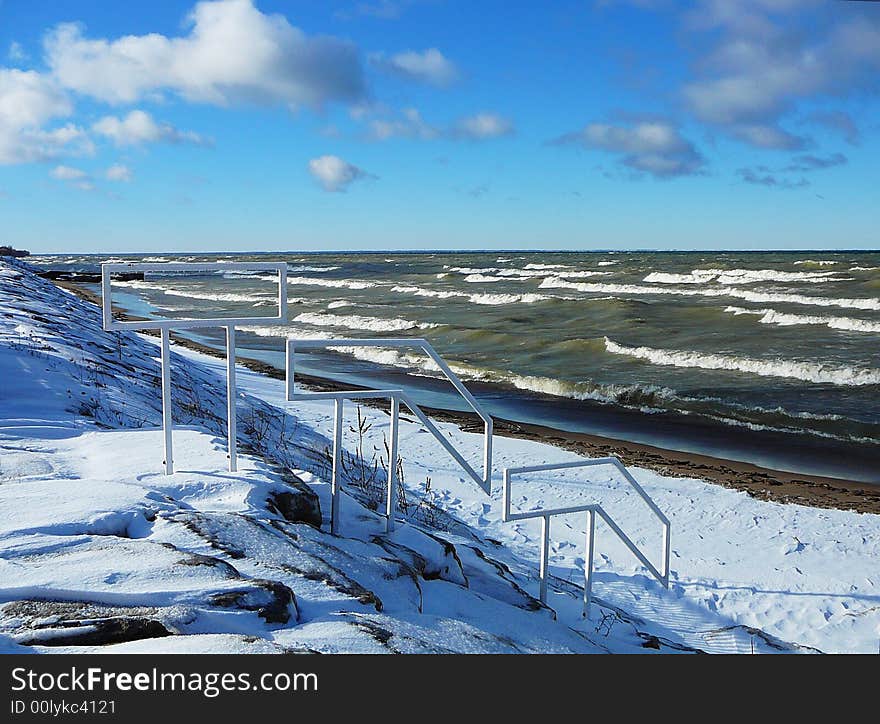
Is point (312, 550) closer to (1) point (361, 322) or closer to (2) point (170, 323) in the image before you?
(2) point (170, 323)

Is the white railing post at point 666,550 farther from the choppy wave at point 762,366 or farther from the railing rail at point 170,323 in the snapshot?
the choppy wave at point 762,366

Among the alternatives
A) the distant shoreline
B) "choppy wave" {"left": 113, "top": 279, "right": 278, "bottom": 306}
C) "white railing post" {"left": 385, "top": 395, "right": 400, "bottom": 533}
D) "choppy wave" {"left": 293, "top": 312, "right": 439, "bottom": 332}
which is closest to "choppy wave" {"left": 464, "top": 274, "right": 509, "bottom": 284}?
"choppy wave" {"left": 113, "top": 279, "right": 278, "bottom": 306}

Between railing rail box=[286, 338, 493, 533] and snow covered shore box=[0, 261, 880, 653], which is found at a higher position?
railing rail box=[286, 338, 493, 533]

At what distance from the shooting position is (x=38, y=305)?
1120 centimetres

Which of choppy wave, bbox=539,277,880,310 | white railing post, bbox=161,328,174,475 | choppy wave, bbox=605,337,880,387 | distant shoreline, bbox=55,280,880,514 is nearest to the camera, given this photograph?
white railing post, bbox=161,328,174,475

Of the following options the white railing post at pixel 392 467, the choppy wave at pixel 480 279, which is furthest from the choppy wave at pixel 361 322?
the choppy wave at pixel 480 279

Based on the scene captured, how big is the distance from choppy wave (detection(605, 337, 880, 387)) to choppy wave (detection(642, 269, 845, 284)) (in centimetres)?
2924

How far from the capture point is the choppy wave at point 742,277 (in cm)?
4511

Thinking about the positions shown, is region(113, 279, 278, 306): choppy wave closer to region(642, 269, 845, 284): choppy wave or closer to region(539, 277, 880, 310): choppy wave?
region(539, 277, 880, 310): choppy wave

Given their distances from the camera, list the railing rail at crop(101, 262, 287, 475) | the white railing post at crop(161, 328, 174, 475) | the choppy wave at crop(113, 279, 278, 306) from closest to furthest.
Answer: the railing rail at crop(101, 262, 287, 475) → the white railing post at crop(161, 328, 174, 475) → the choppy wave at crop(113, 279, 278, 306)

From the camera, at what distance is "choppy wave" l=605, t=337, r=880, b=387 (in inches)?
614

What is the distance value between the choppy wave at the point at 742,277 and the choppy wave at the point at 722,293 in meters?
5.75
